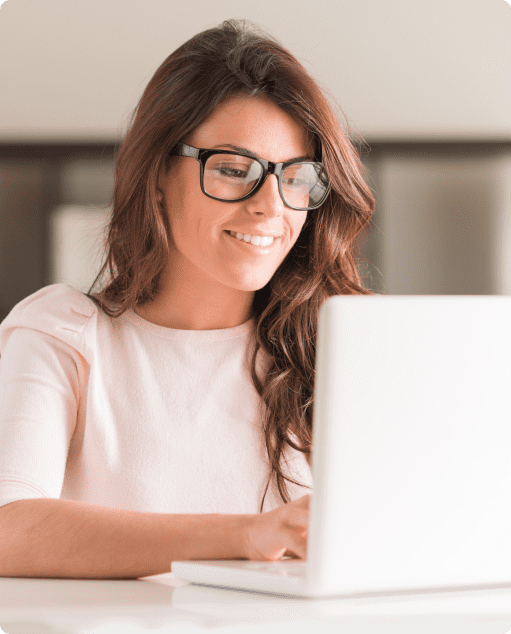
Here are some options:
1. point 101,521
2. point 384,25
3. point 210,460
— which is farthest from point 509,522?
point 384,25

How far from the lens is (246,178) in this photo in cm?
131

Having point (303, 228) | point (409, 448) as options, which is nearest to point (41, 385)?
point (303, 228)

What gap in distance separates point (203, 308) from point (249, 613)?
871 mm

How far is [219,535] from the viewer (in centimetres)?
83

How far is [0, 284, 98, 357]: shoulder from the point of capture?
126 centimetres

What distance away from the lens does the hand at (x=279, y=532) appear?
0.77 metres

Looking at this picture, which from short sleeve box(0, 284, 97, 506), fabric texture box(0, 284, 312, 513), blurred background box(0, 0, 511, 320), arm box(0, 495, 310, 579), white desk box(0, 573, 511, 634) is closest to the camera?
white desk box(0, 573, 511, 634)

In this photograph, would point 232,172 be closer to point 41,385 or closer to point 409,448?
point 41,385

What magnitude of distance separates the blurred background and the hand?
271cm

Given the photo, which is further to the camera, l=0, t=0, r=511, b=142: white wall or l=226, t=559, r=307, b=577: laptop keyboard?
l=0, t=0, r=511, b=142: white wall

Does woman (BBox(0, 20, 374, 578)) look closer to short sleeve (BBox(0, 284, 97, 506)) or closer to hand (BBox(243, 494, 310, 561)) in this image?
short sleeve (BBox(0, 284, 97, 506))

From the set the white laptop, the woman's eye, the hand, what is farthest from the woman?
the white laptop

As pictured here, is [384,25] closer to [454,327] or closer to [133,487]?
[133,487]

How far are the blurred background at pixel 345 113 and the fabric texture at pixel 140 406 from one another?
2097mm
